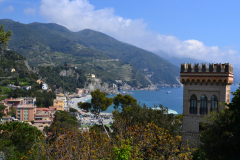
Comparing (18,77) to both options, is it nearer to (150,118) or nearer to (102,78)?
(150,118)

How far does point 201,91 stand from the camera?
12.1m

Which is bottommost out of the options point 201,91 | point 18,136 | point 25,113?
point 25,113

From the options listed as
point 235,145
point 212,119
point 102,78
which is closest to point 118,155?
point 235,145

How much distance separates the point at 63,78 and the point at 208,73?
13687 centimetres

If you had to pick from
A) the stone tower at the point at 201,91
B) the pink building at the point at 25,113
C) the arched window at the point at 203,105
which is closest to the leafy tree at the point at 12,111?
the pink building at the point at 25,113

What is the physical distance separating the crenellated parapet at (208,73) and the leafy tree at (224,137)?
11.4ft

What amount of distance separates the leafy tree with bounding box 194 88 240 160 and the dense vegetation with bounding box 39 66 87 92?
4299 inches

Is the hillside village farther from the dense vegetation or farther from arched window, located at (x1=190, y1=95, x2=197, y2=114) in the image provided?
the dense vegetation

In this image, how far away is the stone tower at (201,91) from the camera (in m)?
11.6

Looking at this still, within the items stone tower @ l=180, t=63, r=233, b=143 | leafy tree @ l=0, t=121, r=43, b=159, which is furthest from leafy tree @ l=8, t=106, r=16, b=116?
stone tower @ l=180, t=63, r=233, b=143

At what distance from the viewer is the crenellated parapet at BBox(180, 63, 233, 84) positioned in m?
11.5

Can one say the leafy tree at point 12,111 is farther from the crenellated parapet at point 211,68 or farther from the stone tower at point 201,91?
the crenellated parapet at point 211,68

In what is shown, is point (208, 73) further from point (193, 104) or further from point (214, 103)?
point (193, 104)

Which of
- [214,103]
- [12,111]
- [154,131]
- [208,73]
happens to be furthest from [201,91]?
[12,111]
